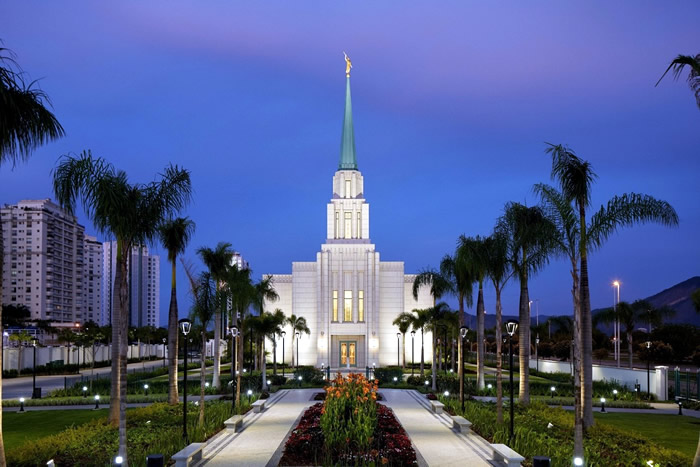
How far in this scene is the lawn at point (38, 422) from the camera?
63.7ft

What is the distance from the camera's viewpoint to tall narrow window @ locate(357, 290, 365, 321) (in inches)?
2500

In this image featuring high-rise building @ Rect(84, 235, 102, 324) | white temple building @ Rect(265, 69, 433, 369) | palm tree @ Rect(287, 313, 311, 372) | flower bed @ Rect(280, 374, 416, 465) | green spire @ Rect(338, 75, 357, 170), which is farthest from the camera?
high-rise building @ Rect(84, 235, 102, 324)

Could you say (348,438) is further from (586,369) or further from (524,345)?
(524,345)

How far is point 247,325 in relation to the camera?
3888cm

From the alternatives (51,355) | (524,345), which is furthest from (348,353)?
(524,345)

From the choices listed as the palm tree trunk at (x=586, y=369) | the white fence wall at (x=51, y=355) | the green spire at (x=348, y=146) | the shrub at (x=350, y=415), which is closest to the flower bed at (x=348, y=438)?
the shrub at (x=350, y=415)

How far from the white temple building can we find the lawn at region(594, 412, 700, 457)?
38.7m

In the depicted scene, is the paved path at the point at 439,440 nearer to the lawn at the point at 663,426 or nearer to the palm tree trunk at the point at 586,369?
the palm tree trunk at the point at 586,369

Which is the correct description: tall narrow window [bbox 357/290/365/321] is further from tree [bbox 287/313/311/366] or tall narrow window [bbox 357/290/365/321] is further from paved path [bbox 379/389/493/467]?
paved path [bbox 379/389/493/467]

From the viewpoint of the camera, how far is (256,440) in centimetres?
1777

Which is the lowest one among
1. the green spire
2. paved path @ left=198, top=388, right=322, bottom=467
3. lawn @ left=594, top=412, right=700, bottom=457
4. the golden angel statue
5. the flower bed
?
lawn @ left=594, top=412, right=700, bottom=457

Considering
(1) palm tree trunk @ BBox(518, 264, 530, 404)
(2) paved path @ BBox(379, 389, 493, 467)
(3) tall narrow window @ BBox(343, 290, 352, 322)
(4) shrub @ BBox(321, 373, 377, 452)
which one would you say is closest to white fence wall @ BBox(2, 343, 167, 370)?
(3) tall narrow window @ BBox(343, 290, 352, 322)

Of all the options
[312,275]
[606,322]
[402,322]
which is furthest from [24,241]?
[606,322]

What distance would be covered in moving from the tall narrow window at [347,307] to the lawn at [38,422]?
38.9 meters
